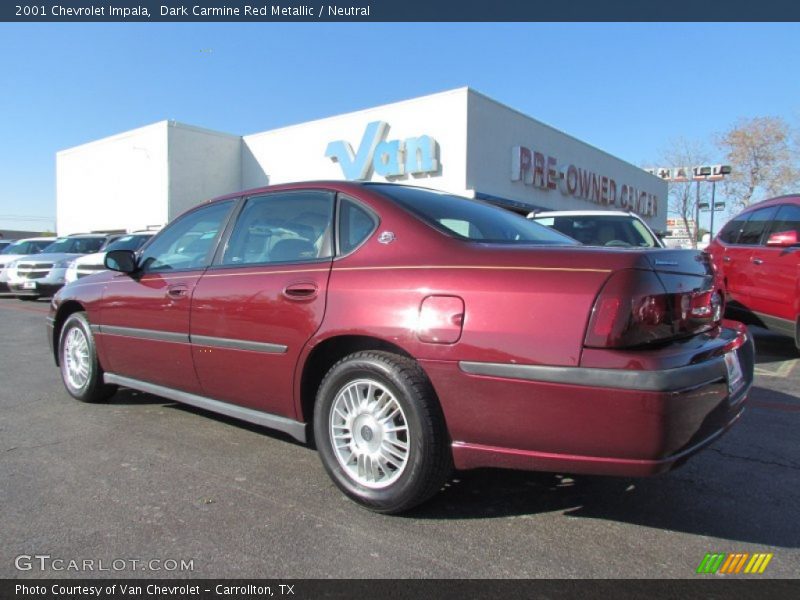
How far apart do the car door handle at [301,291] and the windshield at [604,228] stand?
5316 mm

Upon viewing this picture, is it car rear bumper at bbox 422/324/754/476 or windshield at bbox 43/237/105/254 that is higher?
windshield at bbox 43/237/105/254

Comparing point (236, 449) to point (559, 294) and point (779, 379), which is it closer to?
point (559, 294)

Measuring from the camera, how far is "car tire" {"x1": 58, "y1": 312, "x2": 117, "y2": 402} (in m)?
4.52

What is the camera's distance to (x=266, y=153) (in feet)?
80.1

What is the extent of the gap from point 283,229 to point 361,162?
57.2 ft

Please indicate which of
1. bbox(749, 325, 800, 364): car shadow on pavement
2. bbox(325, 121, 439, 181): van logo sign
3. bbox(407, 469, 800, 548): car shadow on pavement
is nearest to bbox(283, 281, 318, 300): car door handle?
bbox(407, 469, 800, 548): car shadow on pavement

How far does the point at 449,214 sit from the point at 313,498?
162cm

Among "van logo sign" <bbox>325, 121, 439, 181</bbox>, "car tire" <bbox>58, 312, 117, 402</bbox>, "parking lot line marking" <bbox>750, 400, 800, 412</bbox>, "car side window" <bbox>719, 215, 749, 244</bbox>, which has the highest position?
"van logo sign" <bbox>325, 121, 439, 181</bbox>

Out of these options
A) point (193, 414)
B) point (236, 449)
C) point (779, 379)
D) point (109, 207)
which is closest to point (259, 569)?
point (236, 449)

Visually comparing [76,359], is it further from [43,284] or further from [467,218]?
[43,284]

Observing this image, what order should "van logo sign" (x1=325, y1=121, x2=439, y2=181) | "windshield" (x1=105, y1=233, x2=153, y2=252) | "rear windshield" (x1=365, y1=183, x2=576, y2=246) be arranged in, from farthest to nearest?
"van logo sign" (x1=325, y1=121, x2=439, y2=181), "windshield" (x1=105, y1=233, x2=153, y2=252), "rear windshield" (x1=365, y1=183, x2=576, y2=246)

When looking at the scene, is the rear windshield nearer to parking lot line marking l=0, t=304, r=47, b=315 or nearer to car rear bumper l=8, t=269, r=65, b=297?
parking lot line marking l=0, t=304, r=47, b=315

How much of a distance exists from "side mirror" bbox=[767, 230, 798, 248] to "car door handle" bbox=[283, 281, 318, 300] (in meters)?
5.17

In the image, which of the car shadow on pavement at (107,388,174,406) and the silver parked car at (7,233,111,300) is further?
the silver parked car at (7,233,111,300)
